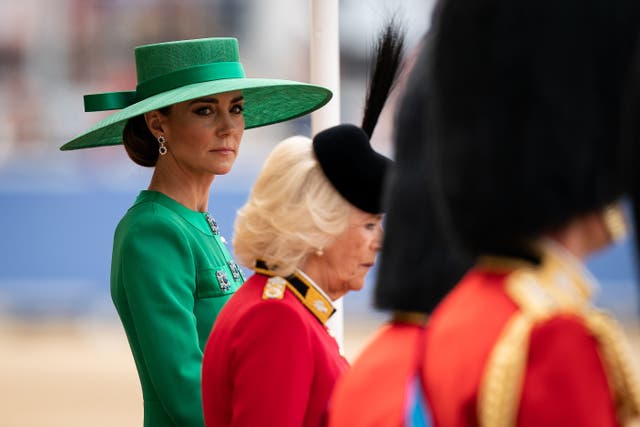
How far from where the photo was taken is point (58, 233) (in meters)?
6.97

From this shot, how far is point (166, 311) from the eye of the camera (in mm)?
1979

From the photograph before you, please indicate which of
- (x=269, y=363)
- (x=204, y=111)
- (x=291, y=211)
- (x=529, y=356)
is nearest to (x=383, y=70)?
(x=291, y=211)

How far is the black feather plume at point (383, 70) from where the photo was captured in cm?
160

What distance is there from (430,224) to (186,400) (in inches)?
36.4

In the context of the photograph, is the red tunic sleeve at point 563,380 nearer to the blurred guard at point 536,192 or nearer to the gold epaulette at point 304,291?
the blurred guard at point 536,192

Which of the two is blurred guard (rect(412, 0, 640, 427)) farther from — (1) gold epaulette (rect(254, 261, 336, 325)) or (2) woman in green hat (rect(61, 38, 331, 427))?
(2) woman in green hat (rect(61, 38, 331, 427))

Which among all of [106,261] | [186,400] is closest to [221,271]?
[186,400]

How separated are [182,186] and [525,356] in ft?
4.38

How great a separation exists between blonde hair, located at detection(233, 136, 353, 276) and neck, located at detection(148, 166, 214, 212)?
0.44 metres

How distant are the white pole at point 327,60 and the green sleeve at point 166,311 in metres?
0.33

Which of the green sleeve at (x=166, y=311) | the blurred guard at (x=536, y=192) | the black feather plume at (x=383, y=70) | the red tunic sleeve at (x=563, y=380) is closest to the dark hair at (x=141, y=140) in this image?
the green sleeve at (x=166, y=311)

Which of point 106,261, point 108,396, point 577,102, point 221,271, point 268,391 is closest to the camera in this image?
point 577,102

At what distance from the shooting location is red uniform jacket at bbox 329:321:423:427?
1.12m

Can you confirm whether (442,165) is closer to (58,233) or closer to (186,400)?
(186,400)
